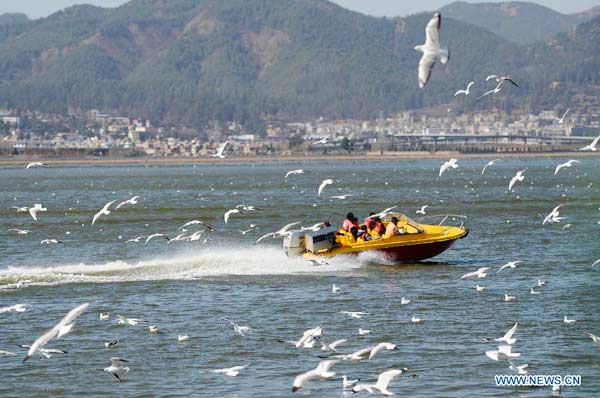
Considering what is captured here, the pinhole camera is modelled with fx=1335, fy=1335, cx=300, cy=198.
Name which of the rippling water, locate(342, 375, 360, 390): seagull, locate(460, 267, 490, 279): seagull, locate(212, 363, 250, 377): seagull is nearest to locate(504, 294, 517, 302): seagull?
the rippling water

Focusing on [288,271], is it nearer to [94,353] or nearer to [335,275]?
[335,275]

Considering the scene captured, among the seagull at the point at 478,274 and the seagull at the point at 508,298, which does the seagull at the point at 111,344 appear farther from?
the seagull at the point at 478,274

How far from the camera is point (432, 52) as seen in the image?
18078 millimetres

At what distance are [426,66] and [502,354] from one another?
18.3ft

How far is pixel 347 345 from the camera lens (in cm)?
2253

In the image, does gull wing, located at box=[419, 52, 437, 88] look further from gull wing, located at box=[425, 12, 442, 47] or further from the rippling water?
the rippling water

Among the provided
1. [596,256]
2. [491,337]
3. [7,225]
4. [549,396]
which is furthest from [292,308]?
[7,225]

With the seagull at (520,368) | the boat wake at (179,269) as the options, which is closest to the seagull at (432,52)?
the seagull at (520,368)

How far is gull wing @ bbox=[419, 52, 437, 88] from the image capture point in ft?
56.9

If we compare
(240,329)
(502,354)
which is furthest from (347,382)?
(240,329)

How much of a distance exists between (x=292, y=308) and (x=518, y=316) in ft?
15.0

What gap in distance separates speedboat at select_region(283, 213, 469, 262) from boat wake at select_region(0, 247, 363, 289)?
0.28m

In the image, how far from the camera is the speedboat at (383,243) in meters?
33.3

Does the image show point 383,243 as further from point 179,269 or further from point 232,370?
point 232,370
